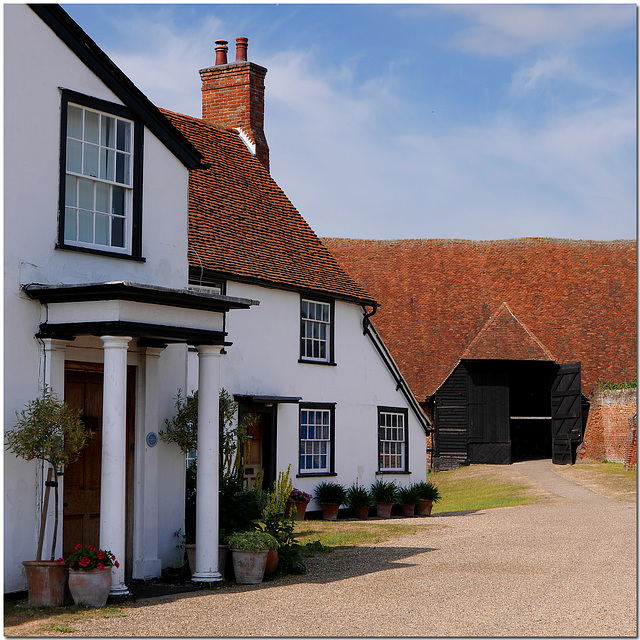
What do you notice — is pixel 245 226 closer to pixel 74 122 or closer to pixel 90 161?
pixel 90 161

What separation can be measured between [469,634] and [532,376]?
32973 mm

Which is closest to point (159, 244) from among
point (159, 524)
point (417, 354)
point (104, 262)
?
point (104, 262)

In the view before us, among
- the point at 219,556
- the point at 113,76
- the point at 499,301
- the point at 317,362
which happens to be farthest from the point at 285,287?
the point at 499,301

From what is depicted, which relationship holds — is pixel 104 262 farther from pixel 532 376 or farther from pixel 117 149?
pixel 532 376

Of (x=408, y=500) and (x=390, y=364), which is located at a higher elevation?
(x=390, y=364)

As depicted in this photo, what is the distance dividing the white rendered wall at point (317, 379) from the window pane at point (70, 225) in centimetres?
648

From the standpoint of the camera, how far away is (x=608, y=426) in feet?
110

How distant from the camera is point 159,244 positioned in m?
12.2

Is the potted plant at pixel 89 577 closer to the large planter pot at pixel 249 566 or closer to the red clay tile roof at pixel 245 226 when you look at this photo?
the large planter pot at pixel 249 566

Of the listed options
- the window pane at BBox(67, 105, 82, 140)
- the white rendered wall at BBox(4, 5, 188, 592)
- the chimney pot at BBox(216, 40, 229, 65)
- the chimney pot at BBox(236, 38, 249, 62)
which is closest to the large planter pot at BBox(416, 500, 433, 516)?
the chimney pot at BBox(236, 38, 249, 62)

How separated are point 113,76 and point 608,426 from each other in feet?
87.5

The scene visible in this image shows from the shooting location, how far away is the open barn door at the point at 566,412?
33344mm

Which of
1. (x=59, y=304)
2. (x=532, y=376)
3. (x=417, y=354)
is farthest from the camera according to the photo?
(x=532, y=376)

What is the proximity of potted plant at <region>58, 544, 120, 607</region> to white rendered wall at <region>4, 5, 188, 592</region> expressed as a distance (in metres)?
0.87
